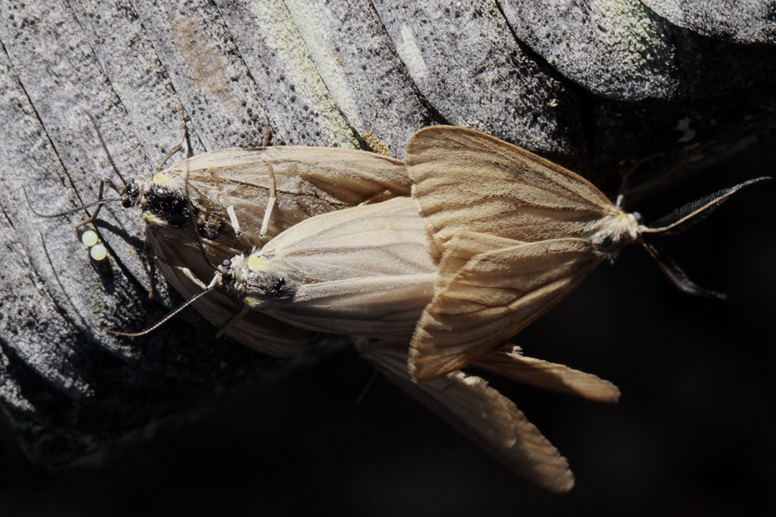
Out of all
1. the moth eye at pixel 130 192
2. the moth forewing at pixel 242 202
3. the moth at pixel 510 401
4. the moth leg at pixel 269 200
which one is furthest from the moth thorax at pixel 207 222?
the moth at pixel 510 401

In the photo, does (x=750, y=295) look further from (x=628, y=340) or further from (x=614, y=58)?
(x=614, y=58)

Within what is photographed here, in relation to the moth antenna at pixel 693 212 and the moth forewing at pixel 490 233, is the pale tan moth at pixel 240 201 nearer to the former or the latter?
the moth forewing at pixel 490 233

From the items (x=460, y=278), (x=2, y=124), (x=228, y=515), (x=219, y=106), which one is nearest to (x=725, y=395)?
(x=460, y=278)

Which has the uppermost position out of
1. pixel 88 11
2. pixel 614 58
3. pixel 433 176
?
pixel 614 58

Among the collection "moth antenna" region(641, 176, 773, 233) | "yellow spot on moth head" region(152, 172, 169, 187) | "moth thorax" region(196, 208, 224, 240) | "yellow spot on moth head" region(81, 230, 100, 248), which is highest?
"moth antenna" region(641, 176, 773, 233)

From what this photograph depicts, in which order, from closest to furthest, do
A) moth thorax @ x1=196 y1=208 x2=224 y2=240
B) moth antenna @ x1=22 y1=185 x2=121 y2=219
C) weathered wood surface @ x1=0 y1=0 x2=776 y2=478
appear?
weathered wood surface @ x1=0 y1=0 x2=776 y2=478
moth antenna @ x1=22 y1=185 x2=121 y2=219
moth thorax @ x1=196 y1=208 x2=224 y2=240

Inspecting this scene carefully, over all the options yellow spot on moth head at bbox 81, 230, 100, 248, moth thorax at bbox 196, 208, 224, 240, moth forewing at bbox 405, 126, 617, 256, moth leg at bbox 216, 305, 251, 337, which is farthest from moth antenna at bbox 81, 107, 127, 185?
moth forewing at bbox 405, 126, 617, 256

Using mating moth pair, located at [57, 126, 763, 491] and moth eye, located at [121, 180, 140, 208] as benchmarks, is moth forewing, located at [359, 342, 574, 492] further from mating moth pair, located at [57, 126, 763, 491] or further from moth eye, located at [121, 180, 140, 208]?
moth eye, located at [121, 180, 140, 208]
